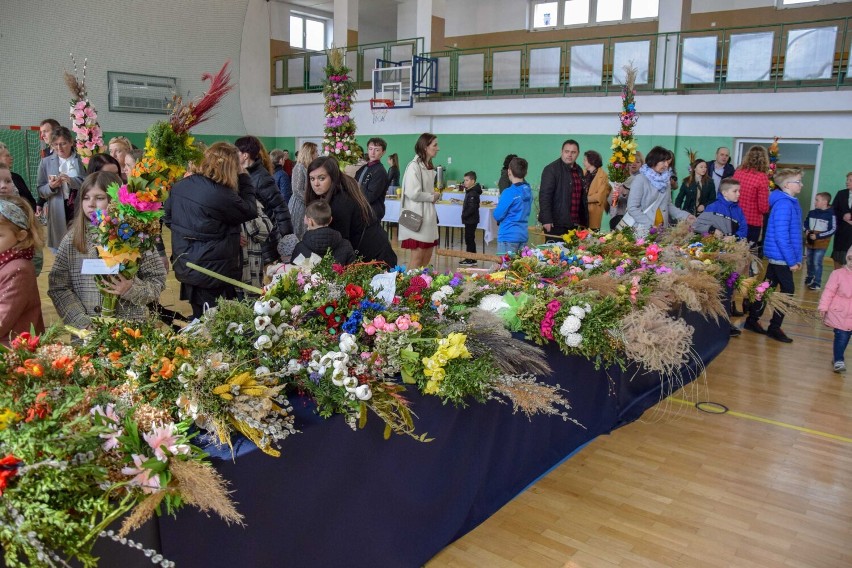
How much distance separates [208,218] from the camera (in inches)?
131

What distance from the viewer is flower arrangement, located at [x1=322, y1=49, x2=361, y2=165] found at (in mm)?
5828

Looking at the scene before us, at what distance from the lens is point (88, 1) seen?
13.0 m

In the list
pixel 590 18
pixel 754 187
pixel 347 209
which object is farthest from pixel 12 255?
pixel 590 18

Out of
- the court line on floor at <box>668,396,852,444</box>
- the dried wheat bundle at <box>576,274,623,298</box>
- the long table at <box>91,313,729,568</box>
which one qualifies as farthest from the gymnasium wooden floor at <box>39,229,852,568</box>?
the dried wheat bundle at <box>576,274,623,298</box>

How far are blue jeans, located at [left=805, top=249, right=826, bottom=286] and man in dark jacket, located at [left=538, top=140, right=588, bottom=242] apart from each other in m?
3.63

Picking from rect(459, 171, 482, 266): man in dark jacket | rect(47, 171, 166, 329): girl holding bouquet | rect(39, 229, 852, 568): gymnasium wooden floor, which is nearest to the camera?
rect(39, 229, 852, 568): gymnasium wooden floor

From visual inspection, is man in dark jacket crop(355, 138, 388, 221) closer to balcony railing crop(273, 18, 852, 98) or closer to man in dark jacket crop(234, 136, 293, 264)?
man in dark jacket crop(234, 136, 293, 264)

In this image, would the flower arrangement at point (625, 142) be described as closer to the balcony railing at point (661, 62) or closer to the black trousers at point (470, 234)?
the black trousers at point (470, 234)

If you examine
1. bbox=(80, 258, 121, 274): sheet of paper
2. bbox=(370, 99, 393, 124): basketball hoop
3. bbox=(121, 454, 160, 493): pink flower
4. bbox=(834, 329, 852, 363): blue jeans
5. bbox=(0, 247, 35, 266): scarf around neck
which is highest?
bbox=(370, 99, 393, 124): basketball hoop

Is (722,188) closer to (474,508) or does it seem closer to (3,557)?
(474,508)

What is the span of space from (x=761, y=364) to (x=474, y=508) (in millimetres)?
3272

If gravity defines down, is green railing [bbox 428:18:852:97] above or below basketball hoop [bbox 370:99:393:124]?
above

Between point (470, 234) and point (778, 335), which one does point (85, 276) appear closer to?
point (778, 335)

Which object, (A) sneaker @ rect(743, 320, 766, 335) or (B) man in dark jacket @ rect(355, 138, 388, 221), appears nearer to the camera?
(B) man in dark jacket @ rect(355, 138, 388, 221)
